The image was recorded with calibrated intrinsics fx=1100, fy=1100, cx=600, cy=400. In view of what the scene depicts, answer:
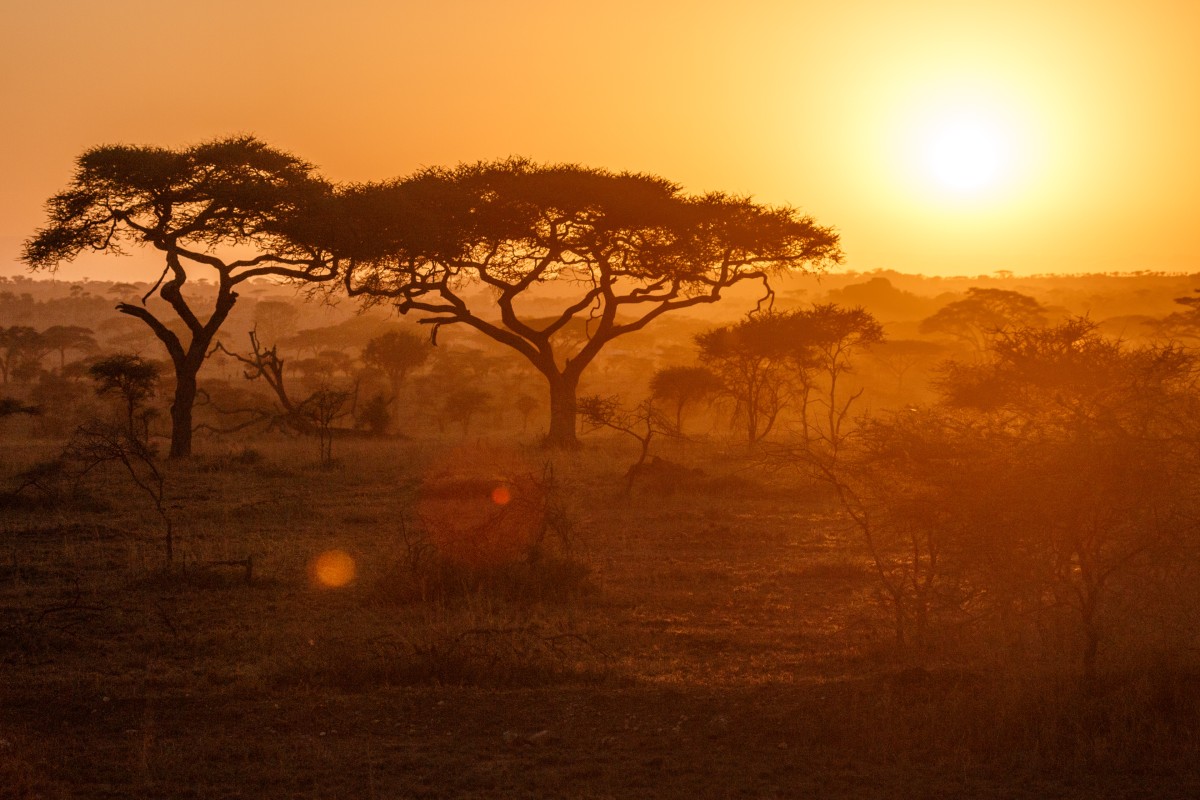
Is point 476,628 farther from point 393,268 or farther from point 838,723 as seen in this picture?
point 393,268

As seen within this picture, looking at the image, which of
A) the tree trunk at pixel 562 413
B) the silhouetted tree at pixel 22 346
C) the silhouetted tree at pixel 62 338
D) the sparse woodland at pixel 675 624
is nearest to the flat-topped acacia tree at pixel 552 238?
→ the tree trunk at pixel 562 413

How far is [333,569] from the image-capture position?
478 inches

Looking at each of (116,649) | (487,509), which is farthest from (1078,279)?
(116,649)

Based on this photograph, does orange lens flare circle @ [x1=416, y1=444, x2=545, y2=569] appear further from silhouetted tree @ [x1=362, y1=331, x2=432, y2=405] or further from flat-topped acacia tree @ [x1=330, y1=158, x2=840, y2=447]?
silhouetted tree @ [x1=362, y1=331, x2=432, y2=405]

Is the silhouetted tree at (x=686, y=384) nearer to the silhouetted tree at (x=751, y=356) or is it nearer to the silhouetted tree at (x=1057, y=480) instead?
the silhouetted tree at (x=751, y=356)

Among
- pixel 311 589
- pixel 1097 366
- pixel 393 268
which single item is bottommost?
pixel 311 589

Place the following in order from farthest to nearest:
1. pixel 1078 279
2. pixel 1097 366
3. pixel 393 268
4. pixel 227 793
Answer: pixel 1078 279 → pixel 393 268 → pixel 1097 366 → pixel 227 793

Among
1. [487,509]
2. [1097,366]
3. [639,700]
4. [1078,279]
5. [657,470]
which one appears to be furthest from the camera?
[1078,279]

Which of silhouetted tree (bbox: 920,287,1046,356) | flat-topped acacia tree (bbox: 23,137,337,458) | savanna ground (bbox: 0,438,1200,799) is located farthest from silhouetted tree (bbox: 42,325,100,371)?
savanna ground (bbox: 0,438,1200,799)

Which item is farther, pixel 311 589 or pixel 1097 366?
pixel 311 589

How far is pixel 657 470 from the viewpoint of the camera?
19.5 meters

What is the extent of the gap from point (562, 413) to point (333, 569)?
47.8 feet

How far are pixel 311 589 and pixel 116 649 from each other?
2.47 metres

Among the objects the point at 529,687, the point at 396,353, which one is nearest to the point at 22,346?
the point at 396,353
